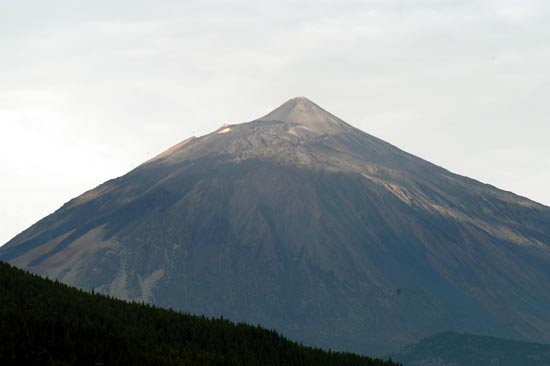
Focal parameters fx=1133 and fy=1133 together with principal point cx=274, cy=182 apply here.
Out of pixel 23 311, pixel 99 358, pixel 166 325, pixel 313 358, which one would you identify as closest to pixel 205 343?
pixel 166 325

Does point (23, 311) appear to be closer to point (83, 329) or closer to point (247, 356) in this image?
point (83, 329)

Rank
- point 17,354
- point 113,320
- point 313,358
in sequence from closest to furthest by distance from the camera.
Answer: point 17,354 < point 113,320 < point 313,358

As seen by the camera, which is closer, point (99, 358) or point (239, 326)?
point (99, 358)

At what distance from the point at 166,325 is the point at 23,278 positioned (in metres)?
9.86

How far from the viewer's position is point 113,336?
60281 millimetres

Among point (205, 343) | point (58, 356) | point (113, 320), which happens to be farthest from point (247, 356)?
point (58, 356)

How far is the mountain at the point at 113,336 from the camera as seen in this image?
54.4 m

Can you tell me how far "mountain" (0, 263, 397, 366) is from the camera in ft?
178

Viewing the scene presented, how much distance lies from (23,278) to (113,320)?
6.41m

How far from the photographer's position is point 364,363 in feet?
256

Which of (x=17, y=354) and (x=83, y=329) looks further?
(x=83, y=329)

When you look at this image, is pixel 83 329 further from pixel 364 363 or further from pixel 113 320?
pixel 364 363

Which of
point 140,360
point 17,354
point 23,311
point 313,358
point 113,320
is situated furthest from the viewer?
point 313,358

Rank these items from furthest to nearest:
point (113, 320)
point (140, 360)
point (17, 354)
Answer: point (113, 320)
point (140, 360)
point (17, 354)
